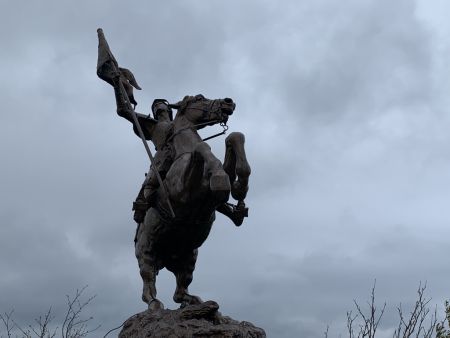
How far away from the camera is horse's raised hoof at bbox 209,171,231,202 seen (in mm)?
8562

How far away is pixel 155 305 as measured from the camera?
10.1 meters

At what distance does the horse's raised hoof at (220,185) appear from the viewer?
337 inches

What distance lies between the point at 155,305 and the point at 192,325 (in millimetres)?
1181

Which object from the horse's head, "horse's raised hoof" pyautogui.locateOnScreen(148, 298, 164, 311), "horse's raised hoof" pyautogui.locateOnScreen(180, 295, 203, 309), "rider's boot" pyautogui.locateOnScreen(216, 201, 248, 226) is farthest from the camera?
"horse's raised hoof" pyautogui.locateOnScreen(180, 295, 203, 309)

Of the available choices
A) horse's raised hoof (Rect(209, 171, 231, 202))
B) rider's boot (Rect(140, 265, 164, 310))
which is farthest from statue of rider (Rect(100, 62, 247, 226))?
horse's raised hoof (Rect(209, 171, 231, 202))

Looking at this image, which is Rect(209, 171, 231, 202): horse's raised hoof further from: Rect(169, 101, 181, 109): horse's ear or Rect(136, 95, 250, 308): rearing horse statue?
Rect(169, 101, 181, 109): horse's ear

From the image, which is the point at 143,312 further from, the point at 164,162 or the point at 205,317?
the point at 164,162

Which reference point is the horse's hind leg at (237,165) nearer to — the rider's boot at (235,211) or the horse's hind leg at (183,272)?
the rider's boot at (235,211)

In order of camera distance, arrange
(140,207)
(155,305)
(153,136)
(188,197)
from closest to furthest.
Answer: (188,197) < (155,305) < (140,207) < (153,136)

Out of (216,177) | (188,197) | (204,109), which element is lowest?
(216,177)

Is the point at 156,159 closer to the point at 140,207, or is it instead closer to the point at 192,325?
the point at 140,207

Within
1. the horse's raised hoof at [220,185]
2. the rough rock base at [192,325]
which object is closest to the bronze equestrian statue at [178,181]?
the horse's raised hoof at [220,185]

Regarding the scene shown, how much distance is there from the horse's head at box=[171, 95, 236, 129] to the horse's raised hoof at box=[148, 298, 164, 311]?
2.26 metres

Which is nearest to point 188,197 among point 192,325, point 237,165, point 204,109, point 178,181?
point 178,181
